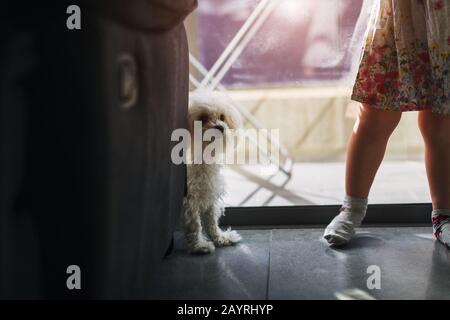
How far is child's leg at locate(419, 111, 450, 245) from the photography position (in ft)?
4.18

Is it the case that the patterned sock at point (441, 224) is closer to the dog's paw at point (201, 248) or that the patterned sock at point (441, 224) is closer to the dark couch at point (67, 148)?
the dog's paw at point (201, 248)

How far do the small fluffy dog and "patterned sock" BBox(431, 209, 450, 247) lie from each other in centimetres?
58

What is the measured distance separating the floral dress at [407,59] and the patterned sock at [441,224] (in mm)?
318

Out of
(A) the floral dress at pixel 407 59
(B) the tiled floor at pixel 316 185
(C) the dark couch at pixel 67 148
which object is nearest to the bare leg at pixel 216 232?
(B) the tiled floor at pixel 316 185

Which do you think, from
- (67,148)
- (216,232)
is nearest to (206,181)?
(216,232)

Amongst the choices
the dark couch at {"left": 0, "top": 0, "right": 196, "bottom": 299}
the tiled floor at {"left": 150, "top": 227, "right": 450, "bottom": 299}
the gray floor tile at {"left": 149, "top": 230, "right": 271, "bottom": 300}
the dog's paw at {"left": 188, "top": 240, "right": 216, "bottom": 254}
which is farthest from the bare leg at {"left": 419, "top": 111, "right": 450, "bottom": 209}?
the dark couch at {"left": 0, "top": 0, "right": 196, "bottom": 299}

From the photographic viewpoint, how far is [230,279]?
1.09 metres

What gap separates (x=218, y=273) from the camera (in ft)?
3.74

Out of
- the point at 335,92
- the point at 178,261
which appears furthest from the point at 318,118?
the point at 178,261

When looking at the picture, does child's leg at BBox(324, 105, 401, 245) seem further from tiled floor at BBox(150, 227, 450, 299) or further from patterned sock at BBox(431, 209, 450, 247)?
patterned sock at BBox(431, 209, 450, 247)

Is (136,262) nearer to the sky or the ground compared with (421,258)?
nearer to the sky

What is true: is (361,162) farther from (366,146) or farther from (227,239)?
(227,239)

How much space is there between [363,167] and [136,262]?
2.68 feet

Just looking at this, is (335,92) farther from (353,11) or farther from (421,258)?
(421,258)
